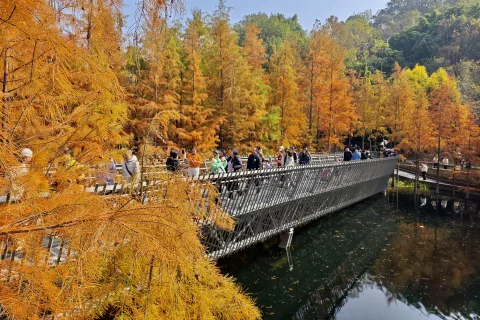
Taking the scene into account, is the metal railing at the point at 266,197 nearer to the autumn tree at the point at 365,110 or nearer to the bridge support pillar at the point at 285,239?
the bridge support pillar at the point at 285,239

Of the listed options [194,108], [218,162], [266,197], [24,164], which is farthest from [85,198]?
[194,108]

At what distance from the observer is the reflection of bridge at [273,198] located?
24.5 feet

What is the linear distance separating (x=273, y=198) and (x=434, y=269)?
19.4ft

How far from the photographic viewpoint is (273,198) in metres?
9.39

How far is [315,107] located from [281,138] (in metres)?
4.14

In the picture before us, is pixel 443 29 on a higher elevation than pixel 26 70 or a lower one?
higher

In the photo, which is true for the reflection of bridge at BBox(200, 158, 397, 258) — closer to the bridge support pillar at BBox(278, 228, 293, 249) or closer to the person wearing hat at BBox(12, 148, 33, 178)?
the bridge support pillar at BBox(278, 228, 293, 249)

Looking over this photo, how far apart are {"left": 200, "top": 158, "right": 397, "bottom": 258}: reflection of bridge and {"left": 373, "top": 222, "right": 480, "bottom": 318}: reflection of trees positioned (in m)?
2.91

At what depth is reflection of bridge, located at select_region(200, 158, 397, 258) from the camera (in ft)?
24.5

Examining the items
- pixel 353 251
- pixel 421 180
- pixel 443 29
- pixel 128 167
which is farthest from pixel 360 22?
pixel 128 167

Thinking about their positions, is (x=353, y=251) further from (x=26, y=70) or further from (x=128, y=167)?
(x=26, y=70)

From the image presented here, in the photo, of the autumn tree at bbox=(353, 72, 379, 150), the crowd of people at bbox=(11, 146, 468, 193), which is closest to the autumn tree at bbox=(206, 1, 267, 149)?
the crowd of people at bbox=(11, 146, 468, 193)

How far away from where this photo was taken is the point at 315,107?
23234mm

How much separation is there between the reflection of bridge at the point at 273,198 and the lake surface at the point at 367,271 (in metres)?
1.20
